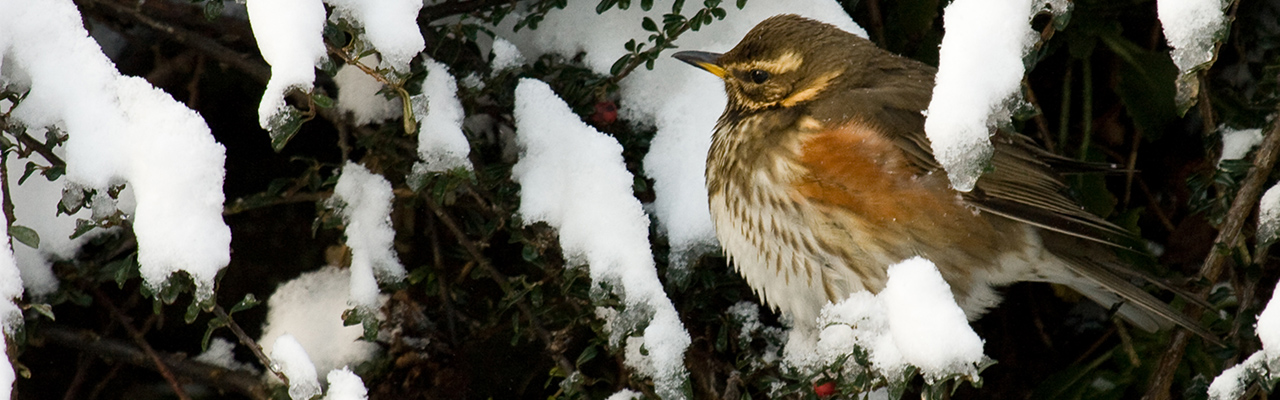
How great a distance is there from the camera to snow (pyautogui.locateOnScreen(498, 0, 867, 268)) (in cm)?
266

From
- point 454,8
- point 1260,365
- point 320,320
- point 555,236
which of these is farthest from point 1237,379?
point 320,320

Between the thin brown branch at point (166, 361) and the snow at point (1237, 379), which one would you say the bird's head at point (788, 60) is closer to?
the snow at point (1237, 379)

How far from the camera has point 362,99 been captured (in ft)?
8.75

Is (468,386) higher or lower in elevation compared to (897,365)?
higher

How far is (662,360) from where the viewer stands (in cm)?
234

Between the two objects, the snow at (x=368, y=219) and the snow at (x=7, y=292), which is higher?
the snow at (x=368, y=219)

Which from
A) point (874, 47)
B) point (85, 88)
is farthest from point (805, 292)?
point (85, 88)

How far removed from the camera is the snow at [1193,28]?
1699 millimetres

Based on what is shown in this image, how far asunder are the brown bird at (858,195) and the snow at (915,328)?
348 millimetres

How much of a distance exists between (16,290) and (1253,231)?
8.39 feet

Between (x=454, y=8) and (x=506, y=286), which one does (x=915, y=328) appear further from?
(x=454, y=8)

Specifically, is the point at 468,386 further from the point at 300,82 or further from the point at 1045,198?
the point at 1045,198

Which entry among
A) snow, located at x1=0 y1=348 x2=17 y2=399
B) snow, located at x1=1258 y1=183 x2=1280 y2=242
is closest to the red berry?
snow, located at x1=1258 y1=183 x2=1280 y2=242


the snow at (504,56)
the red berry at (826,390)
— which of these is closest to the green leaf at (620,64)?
the snow at (504,56)
